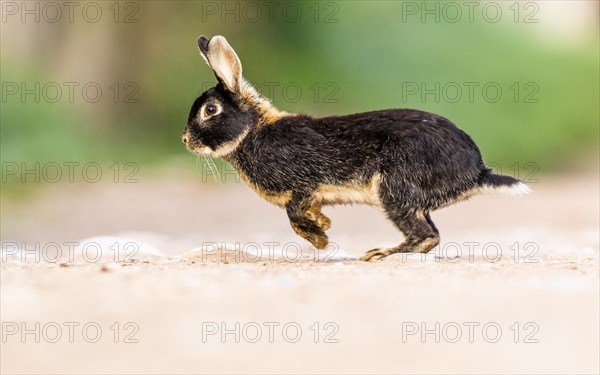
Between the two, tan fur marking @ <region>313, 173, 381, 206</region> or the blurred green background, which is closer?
tan fur marking @ <region>313, 173, 381, 206</region>

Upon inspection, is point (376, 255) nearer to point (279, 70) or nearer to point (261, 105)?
point (261, 105)

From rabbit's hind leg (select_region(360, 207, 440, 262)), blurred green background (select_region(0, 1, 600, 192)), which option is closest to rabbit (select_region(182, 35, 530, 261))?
rabbit's hind leg (select_region(360, 207, 440, 262))

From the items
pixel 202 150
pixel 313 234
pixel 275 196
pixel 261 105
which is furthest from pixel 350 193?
pixel 202 150

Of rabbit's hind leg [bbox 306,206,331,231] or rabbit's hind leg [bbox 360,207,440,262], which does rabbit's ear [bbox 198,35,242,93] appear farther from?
rabbit's hind leg [bbox 360,207,440,262]

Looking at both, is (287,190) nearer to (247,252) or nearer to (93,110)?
(247,252)

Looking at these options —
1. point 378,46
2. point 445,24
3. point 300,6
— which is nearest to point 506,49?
point 445,24

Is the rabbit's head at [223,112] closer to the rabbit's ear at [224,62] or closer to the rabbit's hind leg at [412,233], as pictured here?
the rabbit's ear at [224,62]

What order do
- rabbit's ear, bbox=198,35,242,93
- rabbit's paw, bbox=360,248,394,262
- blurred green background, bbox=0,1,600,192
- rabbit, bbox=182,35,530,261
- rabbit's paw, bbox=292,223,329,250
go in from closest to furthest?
rabbit, bbox=182,35,530,261, rabbit's paw, bbox=360,248,394,262, rabbit's paw, bbox=292,223,329,250, rabbit's ear, bbox=198,35,242,93, blurred green background, bbox=0,1,600,192

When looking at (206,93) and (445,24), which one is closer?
(206,93)
